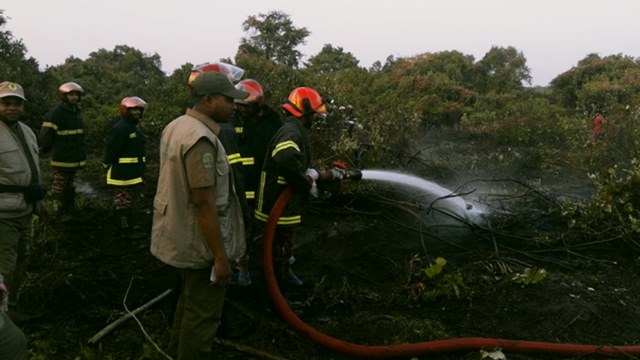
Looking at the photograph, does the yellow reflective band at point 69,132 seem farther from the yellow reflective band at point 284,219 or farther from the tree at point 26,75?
the tree at point 26,75

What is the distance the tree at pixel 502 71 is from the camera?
23547 millimetres

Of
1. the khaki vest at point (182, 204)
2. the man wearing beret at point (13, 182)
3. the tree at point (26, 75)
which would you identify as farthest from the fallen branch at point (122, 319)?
the tree at point (26, 75)

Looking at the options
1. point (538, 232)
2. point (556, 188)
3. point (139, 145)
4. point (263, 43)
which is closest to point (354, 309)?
point (538, 232)

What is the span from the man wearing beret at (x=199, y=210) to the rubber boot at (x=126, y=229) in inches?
132

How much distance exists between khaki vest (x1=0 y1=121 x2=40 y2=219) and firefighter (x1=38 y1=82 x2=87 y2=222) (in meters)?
2.70

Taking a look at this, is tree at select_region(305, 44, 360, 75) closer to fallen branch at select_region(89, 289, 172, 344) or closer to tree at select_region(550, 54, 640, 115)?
tree at select_region(550, 54, 640, 115)

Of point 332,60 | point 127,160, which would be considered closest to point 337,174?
point 127,160

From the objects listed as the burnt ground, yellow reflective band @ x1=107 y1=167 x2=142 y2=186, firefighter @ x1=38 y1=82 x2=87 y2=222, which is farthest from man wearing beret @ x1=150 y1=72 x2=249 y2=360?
firefighter @ x1=38 y1=82 x2=87 y2=222

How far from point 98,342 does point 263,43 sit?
23.5m

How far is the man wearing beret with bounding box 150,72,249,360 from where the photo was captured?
7.84 feet

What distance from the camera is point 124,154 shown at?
5.73 m

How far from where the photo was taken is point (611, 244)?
538 centimetres

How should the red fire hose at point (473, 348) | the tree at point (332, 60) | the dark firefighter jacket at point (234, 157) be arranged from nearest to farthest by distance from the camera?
the dark firefighter jacket at point (234, 157) → the red fire hose at point (473, 348) → the tree at point (332, 60)

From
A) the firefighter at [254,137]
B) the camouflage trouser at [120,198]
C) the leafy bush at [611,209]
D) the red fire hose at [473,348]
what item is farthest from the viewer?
the camouflage trouser at [120,198]
